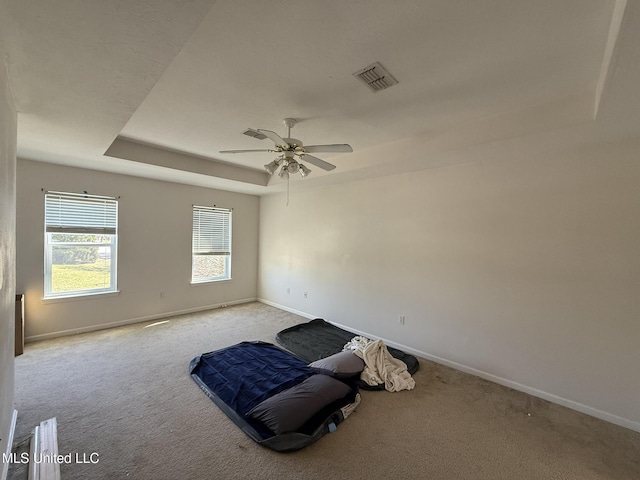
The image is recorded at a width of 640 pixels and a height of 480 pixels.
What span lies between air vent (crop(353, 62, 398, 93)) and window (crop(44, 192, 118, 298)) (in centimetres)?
431

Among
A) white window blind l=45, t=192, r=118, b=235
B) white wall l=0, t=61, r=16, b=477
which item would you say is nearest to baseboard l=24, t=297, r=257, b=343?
white window blind l=45, t=192, r=118, b=235

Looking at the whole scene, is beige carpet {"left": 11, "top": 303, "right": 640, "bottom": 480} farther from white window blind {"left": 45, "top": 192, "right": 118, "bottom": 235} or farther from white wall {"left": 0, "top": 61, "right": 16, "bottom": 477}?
white window blind {"left": 45, "top": 192, "right": 118, "bottom": 235}

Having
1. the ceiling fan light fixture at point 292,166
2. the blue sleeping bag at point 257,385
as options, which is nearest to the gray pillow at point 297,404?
the blue sleeping bag at point 257,385

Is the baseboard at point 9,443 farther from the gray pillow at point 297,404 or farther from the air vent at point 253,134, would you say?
the air vent at point 253,134

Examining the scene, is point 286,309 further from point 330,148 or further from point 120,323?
point 330,148

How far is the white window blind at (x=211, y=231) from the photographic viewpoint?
5.30 meters

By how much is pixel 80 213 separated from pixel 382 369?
4795 mm

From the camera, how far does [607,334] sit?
239cm

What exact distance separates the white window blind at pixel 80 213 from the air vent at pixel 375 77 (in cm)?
431

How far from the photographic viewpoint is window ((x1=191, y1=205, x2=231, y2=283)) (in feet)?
17.4

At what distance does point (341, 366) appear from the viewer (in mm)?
2758

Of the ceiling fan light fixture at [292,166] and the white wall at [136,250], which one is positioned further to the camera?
the white wall at [136,250]

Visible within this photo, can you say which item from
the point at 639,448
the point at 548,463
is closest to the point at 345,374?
the point at 548,463

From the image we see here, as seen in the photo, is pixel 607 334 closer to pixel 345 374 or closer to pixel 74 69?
pixel 345 374
